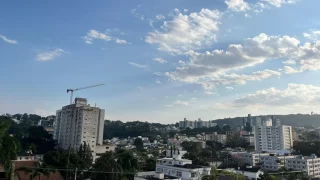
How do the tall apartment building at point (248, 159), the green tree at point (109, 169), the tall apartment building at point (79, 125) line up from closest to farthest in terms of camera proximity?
1. the green tree at point (109, 169)
2. the tall apartment building at point (248, 159)
3. the tall apartment building at point (79, 125)

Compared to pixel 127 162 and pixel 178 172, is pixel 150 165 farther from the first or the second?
pixel 127 162

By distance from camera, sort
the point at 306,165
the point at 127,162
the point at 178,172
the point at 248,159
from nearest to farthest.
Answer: the point at 127,162 < the point at 178,172 < the point at 306,165 < the point at 248,159

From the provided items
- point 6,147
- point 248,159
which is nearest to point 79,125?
point 248,159

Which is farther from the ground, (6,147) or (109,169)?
(6,147)

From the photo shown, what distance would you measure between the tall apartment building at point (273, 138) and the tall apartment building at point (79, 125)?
52904 mm

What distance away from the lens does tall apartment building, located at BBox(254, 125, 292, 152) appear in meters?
95.2

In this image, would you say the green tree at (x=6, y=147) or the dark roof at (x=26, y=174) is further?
the dark roof at (x=26, y=174)

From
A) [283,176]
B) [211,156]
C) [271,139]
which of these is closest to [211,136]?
[271,139]

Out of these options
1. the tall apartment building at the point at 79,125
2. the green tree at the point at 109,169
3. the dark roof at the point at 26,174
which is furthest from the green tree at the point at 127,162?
the tall apartment building at the point at 79,125

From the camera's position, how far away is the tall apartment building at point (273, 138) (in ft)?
312

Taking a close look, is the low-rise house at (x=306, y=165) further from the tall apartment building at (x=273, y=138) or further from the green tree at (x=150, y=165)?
the tall apartment building at (x=273, y=138)

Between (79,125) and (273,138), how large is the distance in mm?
64096

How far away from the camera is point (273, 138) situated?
97.9 m

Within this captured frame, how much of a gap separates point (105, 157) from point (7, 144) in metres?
17.1
